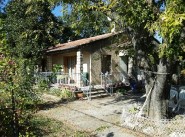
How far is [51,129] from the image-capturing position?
37.8 feet

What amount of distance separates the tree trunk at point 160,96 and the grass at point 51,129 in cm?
292

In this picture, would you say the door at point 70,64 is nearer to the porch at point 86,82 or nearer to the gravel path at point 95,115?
the porch at point 86,82

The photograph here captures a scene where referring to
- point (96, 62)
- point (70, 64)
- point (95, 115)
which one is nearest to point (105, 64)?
point (96, 62)

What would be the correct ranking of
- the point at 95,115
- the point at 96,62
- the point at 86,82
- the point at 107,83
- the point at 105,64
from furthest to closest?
the point at 105,64, the point at 96,62, the point at 107,83, the point at 86,82, the point at 95,115

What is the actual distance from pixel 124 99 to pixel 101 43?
5475 mm

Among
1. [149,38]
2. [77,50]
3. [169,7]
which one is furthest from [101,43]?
[169,7]

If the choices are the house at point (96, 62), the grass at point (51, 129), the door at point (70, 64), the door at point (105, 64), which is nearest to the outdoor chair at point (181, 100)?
the grass at point (51, 129)

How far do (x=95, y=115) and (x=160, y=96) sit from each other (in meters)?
3.60

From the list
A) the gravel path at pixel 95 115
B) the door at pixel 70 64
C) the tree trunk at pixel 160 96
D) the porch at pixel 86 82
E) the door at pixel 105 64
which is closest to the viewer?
the gravel path at pixel 95 115

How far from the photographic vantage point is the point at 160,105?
1211 cm

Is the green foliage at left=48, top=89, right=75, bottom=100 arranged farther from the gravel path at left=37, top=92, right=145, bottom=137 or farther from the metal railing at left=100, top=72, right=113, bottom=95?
the metal railing at left=100, top=72, right=113, bottom=95

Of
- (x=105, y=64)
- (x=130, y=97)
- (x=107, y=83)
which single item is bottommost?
(x=130, y=97)

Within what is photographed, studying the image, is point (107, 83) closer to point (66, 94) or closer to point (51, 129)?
point (66, 94)

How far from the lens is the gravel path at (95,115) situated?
1140 centimetres
